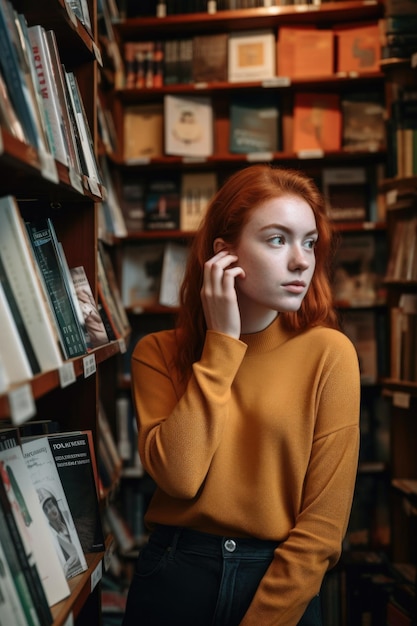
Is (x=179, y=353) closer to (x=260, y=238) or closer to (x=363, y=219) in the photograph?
(x=260, y=238)

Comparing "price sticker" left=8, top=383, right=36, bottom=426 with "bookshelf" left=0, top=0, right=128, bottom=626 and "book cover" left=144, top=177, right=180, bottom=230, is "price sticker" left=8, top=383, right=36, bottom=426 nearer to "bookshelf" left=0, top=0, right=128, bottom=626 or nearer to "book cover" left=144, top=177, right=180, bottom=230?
"bookshelf" left=0, top=0, right=128, bottom=626

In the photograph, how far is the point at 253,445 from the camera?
1.39 metres

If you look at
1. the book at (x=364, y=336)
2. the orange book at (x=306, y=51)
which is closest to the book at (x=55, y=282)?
the book at (x=364, y=336)

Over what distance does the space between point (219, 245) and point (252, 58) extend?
2118 millimetres

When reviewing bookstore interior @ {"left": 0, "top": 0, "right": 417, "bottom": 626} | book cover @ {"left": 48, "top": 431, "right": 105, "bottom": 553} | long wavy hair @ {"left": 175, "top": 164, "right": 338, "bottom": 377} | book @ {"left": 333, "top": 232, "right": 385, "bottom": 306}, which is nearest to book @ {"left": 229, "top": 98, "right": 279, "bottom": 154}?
bookstore interior @ {"left": 0, "top": 0, "right": 417, "bottom": 626}

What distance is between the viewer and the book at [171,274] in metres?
3.29

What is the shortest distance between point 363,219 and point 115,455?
184cm

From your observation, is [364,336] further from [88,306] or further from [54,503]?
[54,503]

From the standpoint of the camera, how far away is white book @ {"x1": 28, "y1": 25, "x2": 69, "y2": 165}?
47.4 inches

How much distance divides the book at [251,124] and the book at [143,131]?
1.37ft

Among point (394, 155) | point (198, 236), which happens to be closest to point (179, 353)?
point (198, 236)

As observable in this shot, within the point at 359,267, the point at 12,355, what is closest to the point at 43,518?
the point at 12,355

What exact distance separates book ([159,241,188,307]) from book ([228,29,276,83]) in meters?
0.97

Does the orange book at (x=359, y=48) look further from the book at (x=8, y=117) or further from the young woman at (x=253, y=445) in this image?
the book at (x=8, y=117)
